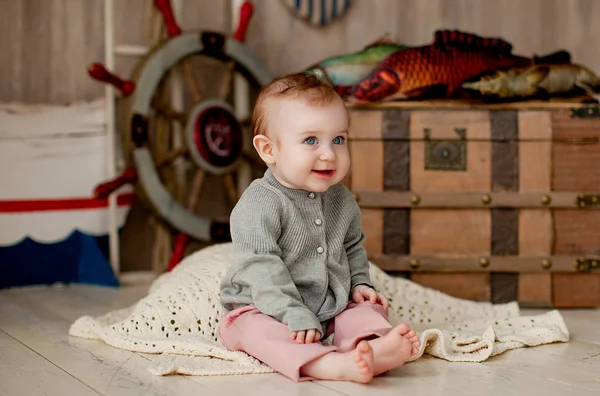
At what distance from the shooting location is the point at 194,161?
113 inches

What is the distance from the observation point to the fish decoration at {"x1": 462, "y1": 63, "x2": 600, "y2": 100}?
237 centimetres

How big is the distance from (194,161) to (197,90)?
0.88ft

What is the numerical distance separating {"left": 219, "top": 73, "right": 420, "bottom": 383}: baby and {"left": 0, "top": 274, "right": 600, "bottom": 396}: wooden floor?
6 centimetres

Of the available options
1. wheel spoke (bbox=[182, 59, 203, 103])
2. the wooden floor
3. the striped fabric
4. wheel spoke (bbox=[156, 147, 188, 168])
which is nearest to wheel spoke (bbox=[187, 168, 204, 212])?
wheel spoke (bbox=[156, 147, 188, 168])

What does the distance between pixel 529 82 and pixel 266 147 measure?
101cm

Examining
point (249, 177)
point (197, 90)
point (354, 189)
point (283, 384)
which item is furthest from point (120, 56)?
point (283, 384)

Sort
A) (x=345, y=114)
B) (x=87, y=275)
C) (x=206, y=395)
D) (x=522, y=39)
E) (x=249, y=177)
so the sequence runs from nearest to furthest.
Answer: (x=206, y=395), (x=345, y=114), (x=87, y=275), (x=249, y=177), (x=522, y=39)

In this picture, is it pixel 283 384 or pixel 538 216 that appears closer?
pixel 283 384

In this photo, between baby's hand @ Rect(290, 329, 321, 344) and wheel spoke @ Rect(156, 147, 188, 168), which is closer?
baby's hand @ Rect(290, 329, 321, 344)

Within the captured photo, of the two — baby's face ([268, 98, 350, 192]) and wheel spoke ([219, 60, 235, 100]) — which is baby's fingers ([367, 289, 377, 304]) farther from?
wheel spoke ([219, 60, 235, 100])

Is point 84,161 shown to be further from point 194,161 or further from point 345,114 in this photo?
point 345,114

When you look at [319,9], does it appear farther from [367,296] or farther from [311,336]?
[311,336]

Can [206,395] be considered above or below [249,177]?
below

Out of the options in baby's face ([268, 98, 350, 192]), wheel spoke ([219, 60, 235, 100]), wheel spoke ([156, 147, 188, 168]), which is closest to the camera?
baby's face ([268, 98, 350, 192])
